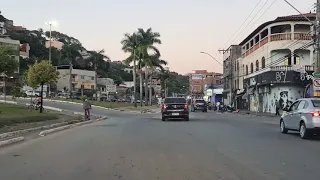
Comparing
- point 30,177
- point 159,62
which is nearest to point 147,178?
point 30,177

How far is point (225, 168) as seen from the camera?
8.89 m

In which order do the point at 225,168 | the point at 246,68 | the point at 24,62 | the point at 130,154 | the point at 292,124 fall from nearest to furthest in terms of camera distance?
the point at 225,168 → the point at 130,154 → the point at 292,124 → the point at 246,68 → the point at 24,62

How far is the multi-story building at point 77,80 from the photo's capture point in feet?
346

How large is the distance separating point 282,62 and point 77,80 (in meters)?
70.3

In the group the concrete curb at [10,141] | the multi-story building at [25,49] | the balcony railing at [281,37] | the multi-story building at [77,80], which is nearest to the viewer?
the concrete curb at [10,141]

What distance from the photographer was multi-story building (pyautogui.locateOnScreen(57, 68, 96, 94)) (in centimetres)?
10560

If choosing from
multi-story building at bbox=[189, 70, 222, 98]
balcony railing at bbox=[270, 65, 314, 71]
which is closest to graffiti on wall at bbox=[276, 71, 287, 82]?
balcony railing at bbox=[270, 65, 314, 71]

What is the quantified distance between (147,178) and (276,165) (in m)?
3.25

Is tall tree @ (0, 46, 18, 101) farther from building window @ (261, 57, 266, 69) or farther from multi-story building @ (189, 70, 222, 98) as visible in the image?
multi-story building @ (189, 70, 222, 98)

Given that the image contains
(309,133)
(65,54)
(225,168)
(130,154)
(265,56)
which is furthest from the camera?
(65,54)

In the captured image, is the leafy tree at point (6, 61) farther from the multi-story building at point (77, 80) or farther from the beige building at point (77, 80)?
the multi-story building at point (77, 80)

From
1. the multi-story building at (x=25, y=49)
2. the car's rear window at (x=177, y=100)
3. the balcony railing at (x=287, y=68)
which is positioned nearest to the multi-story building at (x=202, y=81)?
→ the multi-story building at (x=25, y=49)

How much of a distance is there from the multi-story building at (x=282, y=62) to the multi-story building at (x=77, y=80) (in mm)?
60891

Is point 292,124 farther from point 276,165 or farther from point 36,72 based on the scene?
point 36,72
